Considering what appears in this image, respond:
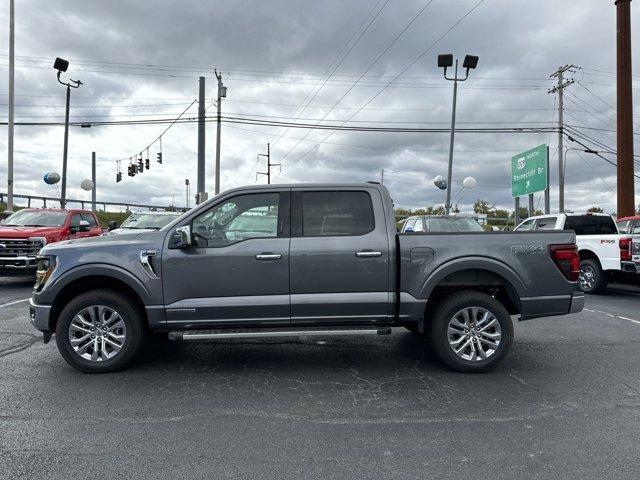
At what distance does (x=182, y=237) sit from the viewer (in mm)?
4855

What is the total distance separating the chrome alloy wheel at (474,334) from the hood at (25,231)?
9.94 metres

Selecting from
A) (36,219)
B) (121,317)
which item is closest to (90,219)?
(36,219)

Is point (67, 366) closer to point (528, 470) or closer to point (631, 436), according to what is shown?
point (528, 470)

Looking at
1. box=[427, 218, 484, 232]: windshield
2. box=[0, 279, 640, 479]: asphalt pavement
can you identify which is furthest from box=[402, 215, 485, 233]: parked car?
box=[0, 279, 640, 479]: asphalt pavement

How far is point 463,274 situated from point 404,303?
0.75m

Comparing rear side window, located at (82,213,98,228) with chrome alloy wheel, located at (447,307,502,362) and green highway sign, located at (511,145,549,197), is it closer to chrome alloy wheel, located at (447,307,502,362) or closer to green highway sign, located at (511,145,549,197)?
chrome alloy wheel, located at (447,307,502,362)

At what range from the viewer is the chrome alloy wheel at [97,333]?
4996 mm

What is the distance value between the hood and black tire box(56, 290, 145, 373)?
7.28 m

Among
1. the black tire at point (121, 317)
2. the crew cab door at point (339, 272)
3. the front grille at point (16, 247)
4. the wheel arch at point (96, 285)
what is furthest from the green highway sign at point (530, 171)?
the black tire at point (121, 317)

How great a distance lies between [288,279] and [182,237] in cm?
112

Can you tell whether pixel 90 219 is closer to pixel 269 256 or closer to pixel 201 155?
pixel 201 155

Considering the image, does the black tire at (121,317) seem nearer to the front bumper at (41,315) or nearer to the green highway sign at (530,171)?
the front bumper at (41,315)

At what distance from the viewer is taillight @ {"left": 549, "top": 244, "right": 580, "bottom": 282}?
5148 mm

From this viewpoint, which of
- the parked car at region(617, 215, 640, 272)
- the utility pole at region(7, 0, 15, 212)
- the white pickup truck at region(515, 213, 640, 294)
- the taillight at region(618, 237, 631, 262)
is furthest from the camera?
the utility pole at region(7, 0, 15, 212)
